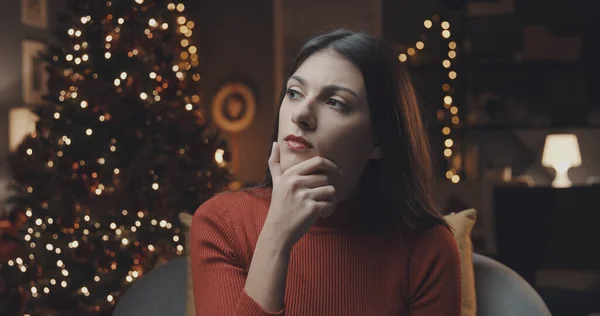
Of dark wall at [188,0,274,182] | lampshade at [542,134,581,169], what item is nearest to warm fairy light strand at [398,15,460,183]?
lampshade at [542,134,581,169]

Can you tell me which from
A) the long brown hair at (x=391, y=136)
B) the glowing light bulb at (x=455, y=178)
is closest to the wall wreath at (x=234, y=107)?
the glowing light bulb at (x=455, y=178)

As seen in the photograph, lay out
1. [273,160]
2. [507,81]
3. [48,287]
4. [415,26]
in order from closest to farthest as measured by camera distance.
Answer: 1. [273,160]
2. [48,287]
3. [507,81]
4. [415,26]

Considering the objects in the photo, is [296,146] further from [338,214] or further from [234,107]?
[234,107]

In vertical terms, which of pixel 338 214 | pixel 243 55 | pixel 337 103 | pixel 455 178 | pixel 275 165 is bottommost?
pixel 455 178

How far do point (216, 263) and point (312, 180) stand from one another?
28 cm

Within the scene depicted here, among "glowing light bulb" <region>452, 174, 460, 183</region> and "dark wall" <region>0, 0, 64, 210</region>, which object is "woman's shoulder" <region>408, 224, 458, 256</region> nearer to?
"dark wall" <region>0, 0, 64, 210</region>

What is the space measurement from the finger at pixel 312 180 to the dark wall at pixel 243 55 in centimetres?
457

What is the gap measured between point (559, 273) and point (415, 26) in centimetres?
226

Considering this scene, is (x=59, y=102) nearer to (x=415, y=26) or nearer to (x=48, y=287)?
(x=48, y=287)

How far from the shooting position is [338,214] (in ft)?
4.54

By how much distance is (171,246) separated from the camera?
2697mm

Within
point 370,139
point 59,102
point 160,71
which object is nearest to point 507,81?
point 160,71

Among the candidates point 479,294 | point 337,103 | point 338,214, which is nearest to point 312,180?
point 337,103

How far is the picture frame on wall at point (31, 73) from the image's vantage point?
341cm
